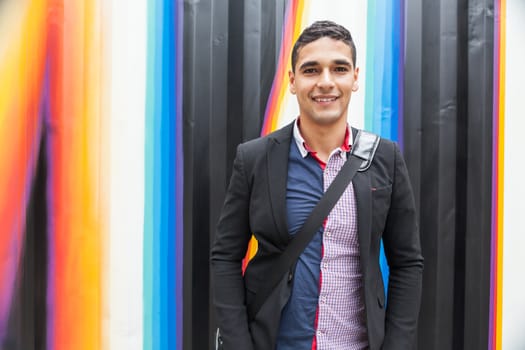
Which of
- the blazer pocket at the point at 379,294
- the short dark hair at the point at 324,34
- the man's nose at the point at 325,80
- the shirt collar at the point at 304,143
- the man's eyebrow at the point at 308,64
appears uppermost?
the short dark hair at the point at 324,34

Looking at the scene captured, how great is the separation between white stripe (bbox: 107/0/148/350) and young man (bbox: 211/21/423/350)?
0.85 metres

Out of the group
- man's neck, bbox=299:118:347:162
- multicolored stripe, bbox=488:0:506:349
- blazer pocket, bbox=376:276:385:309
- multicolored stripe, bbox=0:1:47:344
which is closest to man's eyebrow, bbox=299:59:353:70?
man's neck, bbox=299:118:347:162

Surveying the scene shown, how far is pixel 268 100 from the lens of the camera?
212 cm

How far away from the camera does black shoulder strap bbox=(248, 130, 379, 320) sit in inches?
52.0

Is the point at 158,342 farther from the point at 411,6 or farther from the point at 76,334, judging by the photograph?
the point at 411,6

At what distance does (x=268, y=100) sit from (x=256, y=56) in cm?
24

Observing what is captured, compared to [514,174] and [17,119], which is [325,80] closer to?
[514,174]

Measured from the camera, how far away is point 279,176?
4.48ft

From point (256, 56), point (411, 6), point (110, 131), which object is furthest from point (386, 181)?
point (110, 131)

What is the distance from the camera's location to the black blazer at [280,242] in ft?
4.42

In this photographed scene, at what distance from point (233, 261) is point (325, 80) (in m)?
0.70

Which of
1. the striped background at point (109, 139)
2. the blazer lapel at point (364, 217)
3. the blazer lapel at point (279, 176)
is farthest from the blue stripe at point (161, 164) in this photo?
the blazer lapel at point (364, 217)

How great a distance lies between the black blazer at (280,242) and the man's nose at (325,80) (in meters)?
0.22

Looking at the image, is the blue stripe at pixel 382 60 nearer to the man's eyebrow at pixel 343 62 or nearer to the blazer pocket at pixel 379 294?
the man's eyebrow at pixel 343 62
